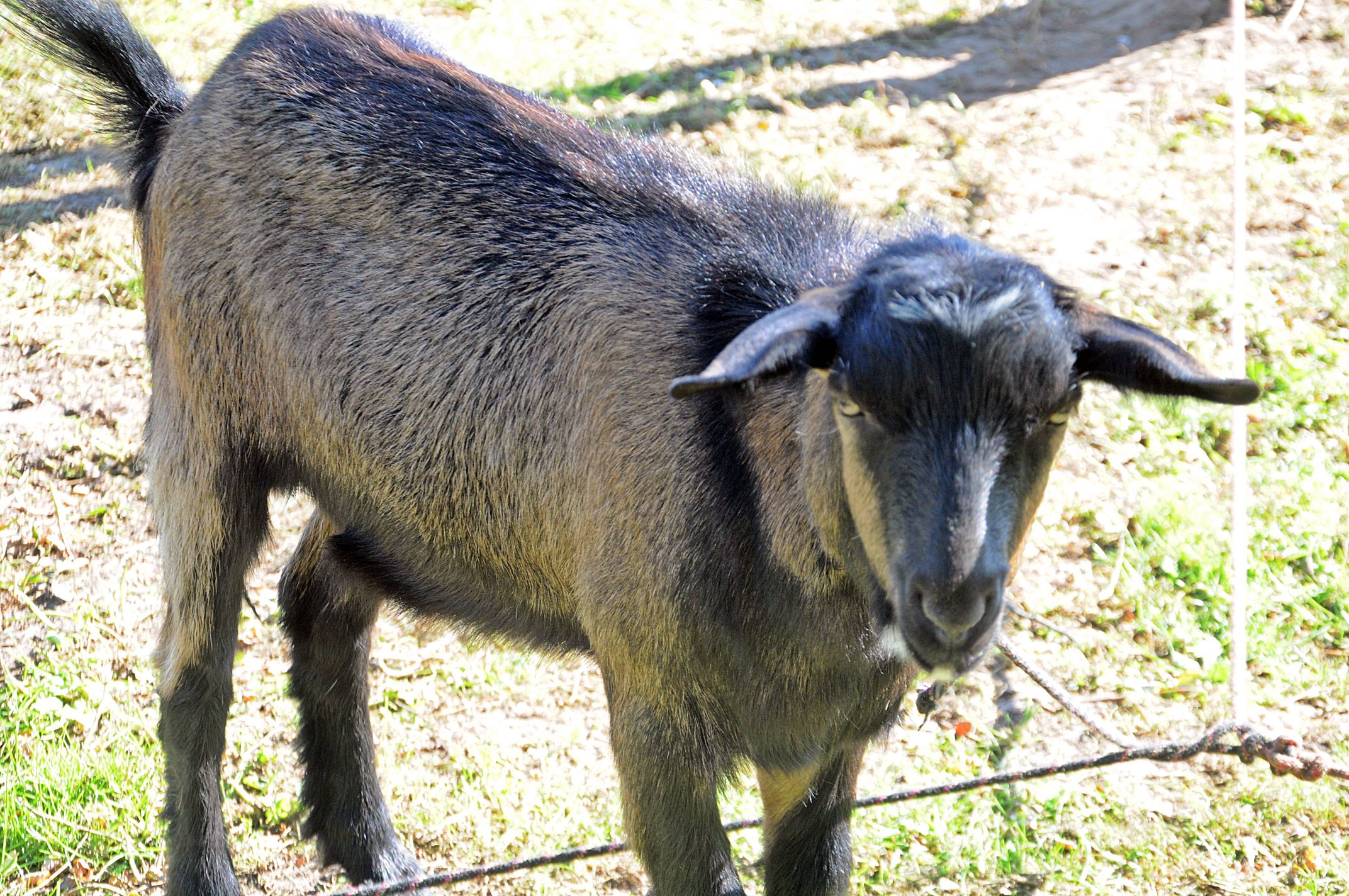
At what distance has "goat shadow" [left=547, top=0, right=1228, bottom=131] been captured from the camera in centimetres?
827

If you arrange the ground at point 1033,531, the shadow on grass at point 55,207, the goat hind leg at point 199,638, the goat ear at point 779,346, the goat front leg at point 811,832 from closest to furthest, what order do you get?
1. the goat ear at point 779,346
2. the goat front leg at point 811,832
3. the goat hind leg at point 199,638
4. the ground at point 1033,531
5. the shadow on grass at point 55,207

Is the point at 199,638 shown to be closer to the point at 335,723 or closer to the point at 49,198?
the point at 335,723

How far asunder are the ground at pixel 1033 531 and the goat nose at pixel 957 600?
2.42ft

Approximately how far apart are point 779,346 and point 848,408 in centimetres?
24

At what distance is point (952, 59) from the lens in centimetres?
891

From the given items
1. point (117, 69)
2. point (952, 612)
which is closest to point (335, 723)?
point (117, 69)

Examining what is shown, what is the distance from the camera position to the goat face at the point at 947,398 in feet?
8.17

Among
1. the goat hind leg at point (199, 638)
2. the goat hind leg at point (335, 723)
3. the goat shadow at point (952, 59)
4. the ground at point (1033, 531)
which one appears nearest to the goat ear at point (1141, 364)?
the ground at point (1033, 531)

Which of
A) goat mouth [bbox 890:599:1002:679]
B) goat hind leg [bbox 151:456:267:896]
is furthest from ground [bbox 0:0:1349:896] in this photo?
goat mouth [bbox 890:599:1002:679]

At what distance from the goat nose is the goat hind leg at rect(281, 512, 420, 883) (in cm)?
245

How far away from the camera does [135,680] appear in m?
4.89

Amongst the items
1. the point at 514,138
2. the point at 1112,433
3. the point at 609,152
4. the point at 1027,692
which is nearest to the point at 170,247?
the point at 514,138

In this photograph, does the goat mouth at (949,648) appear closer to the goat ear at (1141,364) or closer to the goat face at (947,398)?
the goat face at (947,398)

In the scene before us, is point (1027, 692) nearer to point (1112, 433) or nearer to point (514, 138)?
point (1112, 433)
